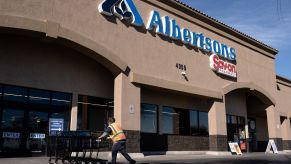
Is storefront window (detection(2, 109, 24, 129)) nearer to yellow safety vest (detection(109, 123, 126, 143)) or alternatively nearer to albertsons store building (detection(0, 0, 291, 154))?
albertsons store building (detection(0, 0, 291, 154))

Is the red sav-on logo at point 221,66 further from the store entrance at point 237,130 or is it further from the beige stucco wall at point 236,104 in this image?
the store entrance at point 237,130

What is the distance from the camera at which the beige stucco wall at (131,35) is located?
1438 centimetres

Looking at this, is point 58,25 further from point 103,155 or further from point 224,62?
point 224,62

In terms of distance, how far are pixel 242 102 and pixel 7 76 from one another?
20.3m

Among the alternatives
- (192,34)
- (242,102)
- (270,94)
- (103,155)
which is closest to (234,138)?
(242,102)

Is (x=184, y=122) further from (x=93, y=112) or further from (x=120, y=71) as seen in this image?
(x=120, y=71)

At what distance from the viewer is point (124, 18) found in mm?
17719

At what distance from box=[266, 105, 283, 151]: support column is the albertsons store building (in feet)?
15.5

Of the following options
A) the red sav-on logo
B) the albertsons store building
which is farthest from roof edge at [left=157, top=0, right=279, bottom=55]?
the red sav-on logo

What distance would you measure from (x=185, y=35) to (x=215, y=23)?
4061 millimetres

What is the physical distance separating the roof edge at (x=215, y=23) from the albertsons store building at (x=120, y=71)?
75mm

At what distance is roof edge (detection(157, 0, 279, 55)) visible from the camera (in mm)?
21328

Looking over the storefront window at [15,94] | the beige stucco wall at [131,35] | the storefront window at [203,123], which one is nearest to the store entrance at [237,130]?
the storefront window at [203,123]

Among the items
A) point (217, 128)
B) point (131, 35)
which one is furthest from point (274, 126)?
point (131, 35)
